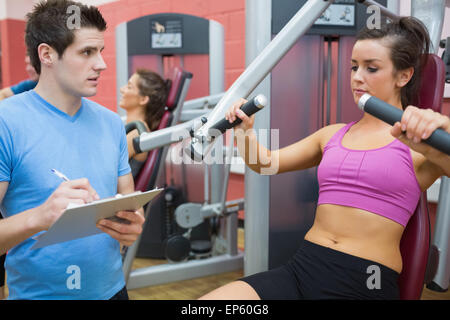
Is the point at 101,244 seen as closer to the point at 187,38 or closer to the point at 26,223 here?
the point at 26,223

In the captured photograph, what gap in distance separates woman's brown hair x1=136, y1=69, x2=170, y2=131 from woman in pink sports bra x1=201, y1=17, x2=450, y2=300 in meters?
1.19

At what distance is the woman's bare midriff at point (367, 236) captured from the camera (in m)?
1.04

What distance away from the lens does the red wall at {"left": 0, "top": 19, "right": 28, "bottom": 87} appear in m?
4.61

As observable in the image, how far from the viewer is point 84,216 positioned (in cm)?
72

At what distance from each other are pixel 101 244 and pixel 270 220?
71 centimetres

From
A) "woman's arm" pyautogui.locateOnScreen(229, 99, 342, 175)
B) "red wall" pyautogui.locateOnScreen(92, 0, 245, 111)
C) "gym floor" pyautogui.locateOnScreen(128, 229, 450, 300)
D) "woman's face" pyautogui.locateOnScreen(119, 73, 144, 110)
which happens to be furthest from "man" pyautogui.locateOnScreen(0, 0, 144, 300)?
"red wall" pyautogui.locateOnScreen(92, 0, 245, 111)

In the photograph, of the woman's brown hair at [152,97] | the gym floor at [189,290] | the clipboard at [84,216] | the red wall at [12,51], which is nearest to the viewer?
the clipboard at [84,216]

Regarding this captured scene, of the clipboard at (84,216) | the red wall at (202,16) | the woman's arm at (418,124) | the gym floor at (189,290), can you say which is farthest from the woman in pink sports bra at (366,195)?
the red wall at (202,16)

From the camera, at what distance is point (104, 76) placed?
147 inches

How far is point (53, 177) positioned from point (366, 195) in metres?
0.76

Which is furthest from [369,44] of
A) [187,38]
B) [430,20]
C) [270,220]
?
[187,38]

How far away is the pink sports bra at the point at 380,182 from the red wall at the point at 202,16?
5.72 feet

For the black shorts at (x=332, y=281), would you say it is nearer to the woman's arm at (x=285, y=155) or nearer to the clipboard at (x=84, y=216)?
the woman's arm at (x=285, y=155)

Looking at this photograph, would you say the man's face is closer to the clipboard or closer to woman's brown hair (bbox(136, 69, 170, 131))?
the clipboard
